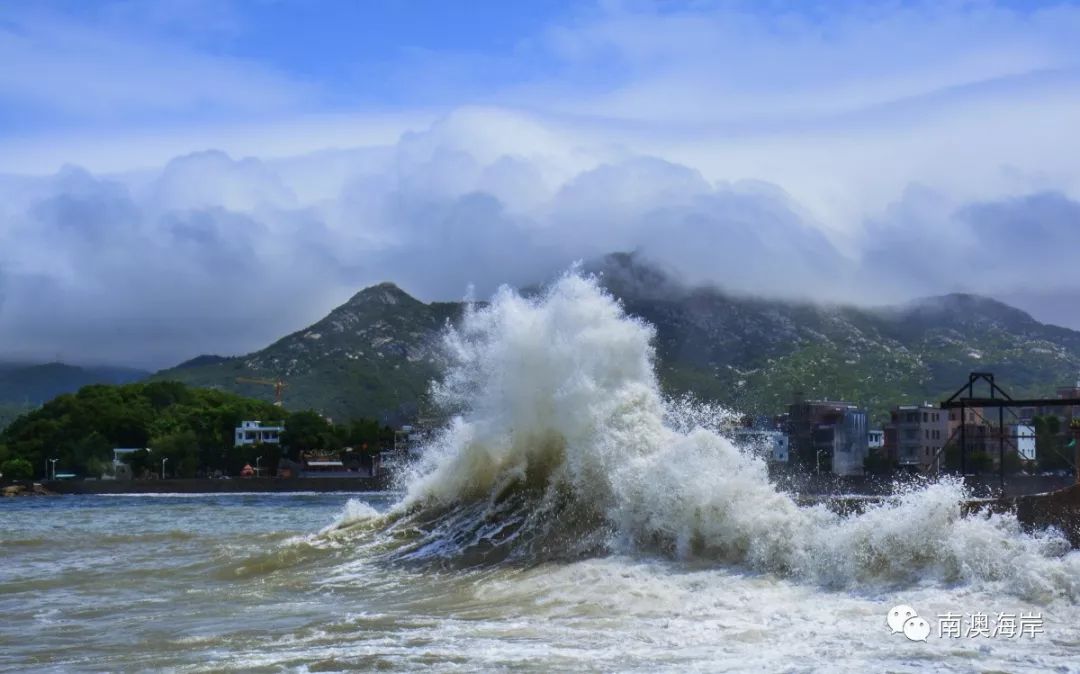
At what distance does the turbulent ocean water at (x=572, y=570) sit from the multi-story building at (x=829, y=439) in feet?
167

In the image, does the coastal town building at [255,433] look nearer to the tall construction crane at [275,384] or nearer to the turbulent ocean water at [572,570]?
the tall construction crane at [275,384]

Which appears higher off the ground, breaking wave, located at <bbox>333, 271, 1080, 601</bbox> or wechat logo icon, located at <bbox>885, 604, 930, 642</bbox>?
breaking wave, located at <bbox>333, 271, 1080, 601</bbox>

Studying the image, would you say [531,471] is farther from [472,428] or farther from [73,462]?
[73,462]

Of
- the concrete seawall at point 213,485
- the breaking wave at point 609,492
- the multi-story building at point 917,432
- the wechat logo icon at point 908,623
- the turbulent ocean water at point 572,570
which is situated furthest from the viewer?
the concrete seawall at point 213,485

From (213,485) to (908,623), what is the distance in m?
87.2

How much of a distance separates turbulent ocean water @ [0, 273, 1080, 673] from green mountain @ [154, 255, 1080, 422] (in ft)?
220

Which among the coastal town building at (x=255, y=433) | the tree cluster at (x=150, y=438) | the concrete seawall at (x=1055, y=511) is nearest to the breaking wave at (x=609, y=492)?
the concrete seawall at (x=1055, y=511)

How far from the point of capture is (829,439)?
76.2m

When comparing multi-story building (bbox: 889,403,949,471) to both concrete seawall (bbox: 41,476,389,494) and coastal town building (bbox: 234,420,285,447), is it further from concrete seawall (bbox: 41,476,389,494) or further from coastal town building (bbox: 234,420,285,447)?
coastal town building (bbox: 234,420,285,447)

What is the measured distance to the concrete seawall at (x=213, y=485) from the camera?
93.3 meters

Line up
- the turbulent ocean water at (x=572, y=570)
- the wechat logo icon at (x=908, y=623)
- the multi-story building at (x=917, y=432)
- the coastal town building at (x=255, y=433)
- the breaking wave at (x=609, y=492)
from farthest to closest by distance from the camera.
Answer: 1. the coastal town building at (x=255, y=433)
2. the multi-story building at (x=917, y=432)
3. the breaking wave at (x=609, y=492)
4. the turbulent ocean water at (x=572, y=570)
5. the wechat logo icon at (x=908, y=623)

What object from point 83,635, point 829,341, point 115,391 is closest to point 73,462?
point 115,391

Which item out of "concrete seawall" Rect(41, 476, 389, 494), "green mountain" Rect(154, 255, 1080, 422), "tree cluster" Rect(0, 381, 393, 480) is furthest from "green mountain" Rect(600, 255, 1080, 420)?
"tree cluster" Rect(0, 381, 393, 480)

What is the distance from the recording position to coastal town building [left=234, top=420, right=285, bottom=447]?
122181 millimetres
